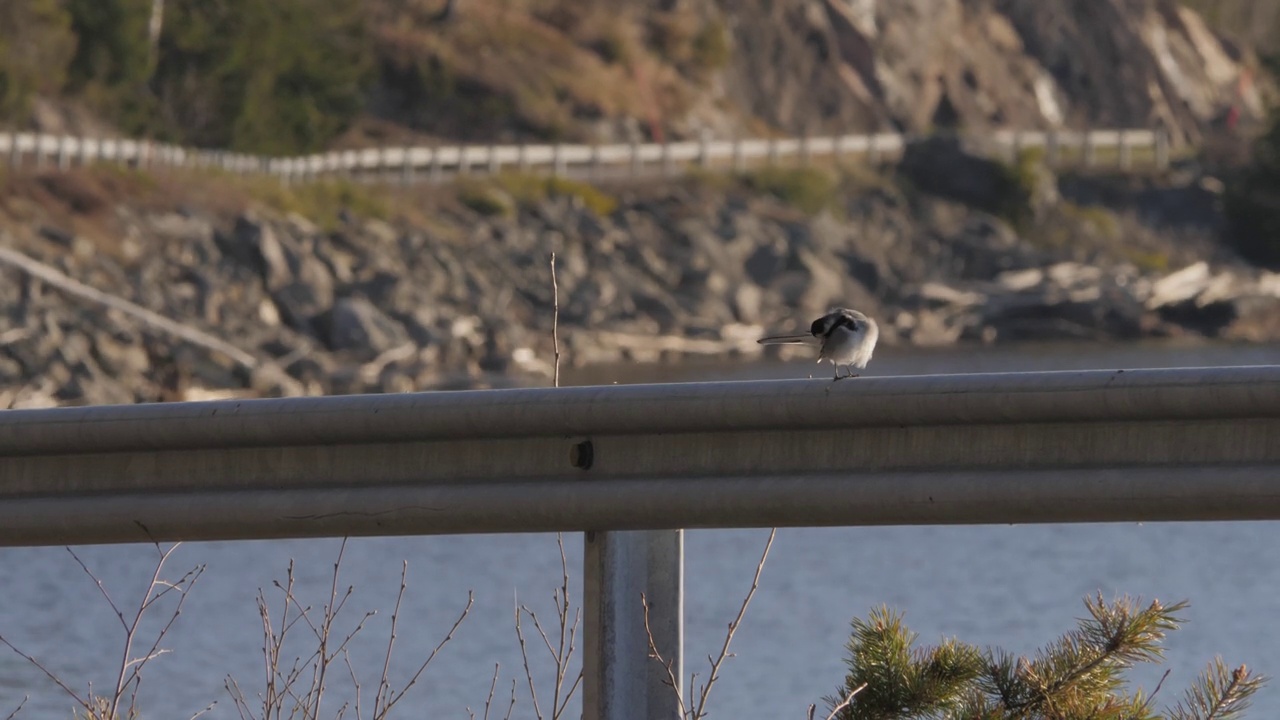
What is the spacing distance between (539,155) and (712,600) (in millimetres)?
39183

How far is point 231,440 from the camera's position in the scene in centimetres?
463

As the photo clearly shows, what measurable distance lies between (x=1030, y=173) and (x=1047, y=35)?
26302mm

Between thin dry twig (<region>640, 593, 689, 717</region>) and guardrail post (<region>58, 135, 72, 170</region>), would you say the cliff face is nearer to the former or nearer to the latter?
guardrail post (<region>58, 135, 72, 170</region>)

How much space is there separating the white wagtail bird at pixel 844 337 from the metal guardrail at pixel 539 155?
112ft

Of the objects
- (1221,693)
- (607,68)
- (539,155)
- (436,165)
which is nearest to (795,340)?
(1221,693)

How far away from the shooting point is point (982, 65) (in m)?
81.3

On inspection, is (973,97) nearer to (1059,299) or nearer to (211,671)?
(1059,299)

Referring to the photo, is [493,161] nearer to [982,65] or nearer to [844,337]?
[982,65]

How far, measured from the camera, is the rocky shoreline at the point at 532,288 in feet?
99.3

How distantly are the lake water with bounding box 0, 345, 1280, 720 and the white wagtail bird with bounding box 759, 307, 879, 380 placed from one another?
4715mm

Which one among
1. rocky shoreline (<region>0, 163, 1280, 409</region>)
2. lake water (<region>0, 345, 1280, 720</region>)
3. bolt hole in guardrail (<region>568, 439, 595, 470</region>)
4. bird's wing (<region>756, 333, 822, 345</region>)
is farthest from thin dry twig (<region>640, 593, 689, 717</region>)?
rocky shoreline (<region>0, 163, 1280, 409</region>)

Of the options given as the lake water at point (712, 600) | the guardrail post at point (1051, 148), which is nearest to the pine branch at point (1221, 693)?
the lake water at point (712, 600)

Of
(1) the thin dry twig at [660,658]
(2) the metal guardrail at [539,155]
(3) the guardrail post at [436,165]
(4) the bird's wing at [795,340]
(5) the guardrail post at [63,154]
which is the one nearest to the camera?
(1) the thin dry twig at [660,658]

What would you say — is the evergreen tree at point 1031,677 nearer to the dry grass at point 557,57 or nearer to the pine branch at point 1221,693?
the pine branch at point 1221,693
